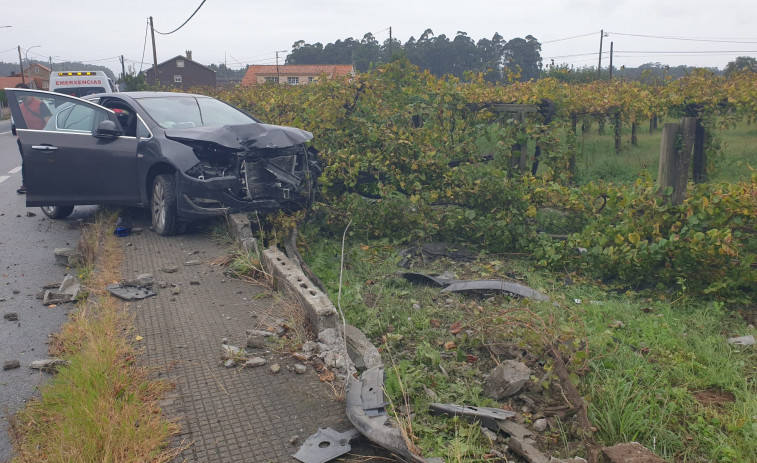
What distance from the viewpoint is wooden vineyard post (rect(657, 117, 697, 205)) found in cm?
643

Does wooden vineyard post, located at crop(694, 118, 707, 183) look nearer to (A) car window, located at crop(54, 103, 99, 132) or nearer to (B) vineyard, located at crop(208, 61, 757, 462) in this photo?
(B) vineyard, located at crop(208, 61, 757, 462)

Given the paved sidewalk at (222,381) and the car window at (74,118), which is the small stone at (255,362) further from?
the car window at (74,118)

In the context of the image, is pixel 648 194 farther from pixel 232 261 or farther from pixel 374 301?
pixel 232 261

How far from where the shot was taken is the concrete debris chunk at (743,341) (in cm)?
468

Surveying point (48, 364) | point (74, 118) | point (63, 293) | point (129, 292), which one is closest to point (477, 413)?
point (48, 364)

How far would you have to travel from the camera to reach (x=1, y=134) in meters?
25.8

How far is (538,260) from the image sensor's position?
700cm

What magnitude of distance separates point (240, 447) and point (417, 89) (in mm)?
7087

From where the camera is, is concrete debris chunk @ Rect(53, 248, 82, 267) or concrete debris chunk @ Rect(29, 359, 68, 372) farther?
concrete debris chunk @ Rect(53, 248, 82, 267)

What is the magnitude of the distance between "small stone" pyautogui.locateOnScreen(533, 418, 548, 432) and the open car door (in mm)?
5955

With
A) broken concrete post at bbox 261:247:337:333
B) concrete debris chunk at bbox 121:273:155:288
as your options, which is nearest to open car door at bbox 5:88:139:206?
concrete debris chunk at bbox 121:273:155:288

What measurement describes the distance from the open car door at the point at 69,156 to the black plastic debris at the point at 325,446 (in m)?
5.44

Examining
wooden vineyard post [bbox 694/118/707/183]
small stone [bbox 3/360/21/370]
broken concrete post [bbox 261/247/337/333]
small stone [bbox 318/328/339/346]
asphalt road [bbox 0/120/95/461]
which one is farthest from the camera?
wooden vineyard post [bbox 694/118/707/183]

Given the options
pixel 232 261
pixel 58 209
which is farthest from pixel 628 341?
pixel 58 209
